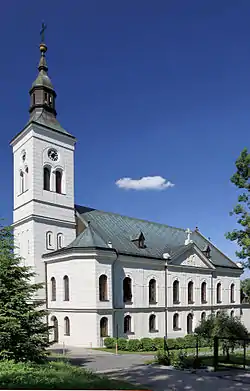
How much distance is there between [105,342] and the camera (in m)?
32.0

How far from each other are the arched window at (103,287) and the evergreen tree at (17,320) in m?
15.7

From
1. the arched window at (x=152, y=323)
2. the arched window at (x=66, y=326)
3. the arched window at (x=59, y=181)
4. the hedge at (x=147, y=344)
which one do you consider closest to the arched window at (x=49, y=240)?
the arched window at (x=59, y=181)

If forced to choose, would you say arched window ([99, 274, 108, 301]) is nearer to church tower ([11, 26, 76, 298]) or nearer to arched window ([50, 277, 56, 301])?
arched window ([50, 277, 56, 301])

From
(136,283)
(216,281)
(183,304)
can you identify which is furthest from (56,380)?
(216,281)

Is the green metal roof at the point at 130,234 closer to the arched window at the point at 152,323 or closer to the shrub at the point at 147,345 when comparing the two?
the arched window at the point at 152,323

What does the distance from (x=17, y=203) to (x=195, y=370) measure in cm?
2643

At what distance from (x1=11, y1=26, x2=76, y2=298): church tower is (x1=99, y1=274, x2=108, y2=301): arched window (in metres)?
5.94

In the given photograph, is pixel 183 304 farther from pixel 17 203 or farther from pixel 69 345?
pixel 17 203

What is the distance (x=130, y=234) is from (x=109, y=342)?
523 inches

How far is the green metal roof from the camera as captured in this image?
3784 cm

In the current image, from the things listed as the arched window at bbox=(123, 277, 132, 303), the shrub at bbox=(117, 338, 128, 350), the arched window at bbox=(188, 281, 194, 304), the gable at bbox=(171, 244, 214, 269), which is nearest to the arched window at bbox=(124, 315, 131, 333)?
the arched window at bbox=(123, 277, 132, 303)

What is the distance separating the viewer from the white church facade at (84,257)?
3344 centimetres

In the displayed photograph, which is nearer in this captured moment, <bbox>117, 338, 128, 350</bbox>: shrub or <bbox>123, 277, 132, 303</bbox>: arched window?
<bbox>117, 338, 128, 350</bbox>: shrub

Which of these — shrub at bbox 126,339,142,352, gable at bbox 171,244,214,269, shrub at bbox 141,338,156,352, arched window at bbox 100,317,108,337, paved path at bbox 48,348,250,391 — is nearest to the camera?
paved path at bbox 48,348,250,391
